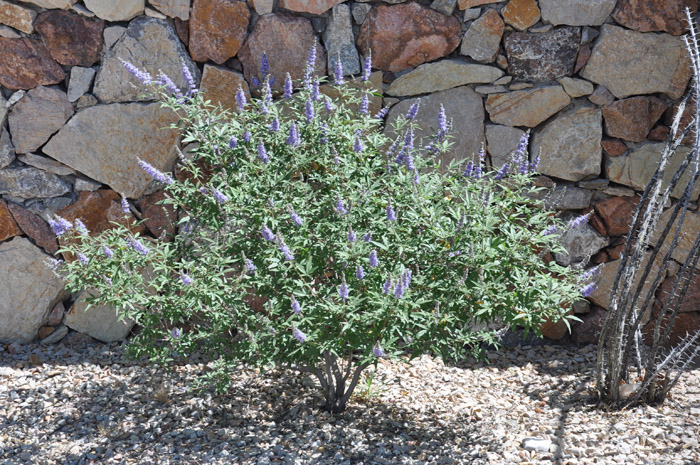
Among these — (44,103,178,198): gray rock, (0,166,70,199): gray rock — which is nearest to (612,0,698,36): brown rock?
(44,103,178,198): gray rock

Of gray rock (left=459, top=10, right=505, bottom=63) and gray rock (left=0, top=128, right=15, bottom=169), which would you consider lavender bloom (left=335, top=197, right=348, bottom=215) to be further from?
gray rock (left=0, top=128, right=15, bottom=169)

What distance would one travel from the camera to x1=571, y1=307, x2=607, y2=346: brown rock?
4043 mm

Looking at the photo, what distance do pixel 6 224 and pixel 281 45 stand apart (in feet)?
5.99

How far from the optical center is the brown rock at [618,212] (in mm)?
3875

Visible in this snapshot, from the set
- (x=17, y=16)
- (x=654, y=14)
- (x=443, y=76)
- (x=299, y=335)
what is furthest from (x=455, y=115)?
(x=17, y=16)

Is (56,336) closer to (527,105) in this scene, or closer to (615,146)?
(527,105)

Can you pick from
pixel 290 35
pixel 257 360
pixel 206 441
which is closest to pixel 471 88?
pixel 290 35

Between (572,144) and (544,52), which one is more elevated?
(544,52)

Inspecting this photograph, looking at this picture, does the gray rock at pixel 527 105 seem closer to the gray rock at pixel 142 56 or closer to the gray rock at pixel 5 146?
the gray rock at pixel 142 56

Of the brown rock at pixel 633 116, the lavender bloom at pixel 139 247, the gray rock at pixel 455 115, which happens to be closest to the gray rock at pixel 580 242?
the brown rock at pixel 633 116

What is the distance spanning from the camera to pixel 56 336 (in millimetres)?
4078

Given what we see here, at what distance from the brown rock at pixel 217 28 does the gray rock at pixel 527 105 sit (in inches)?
54.9

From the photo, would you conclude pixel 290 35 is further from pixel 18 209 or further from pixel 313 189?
pixel 18 209

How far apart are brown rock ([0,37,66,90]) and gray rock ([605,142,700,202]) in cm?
304
